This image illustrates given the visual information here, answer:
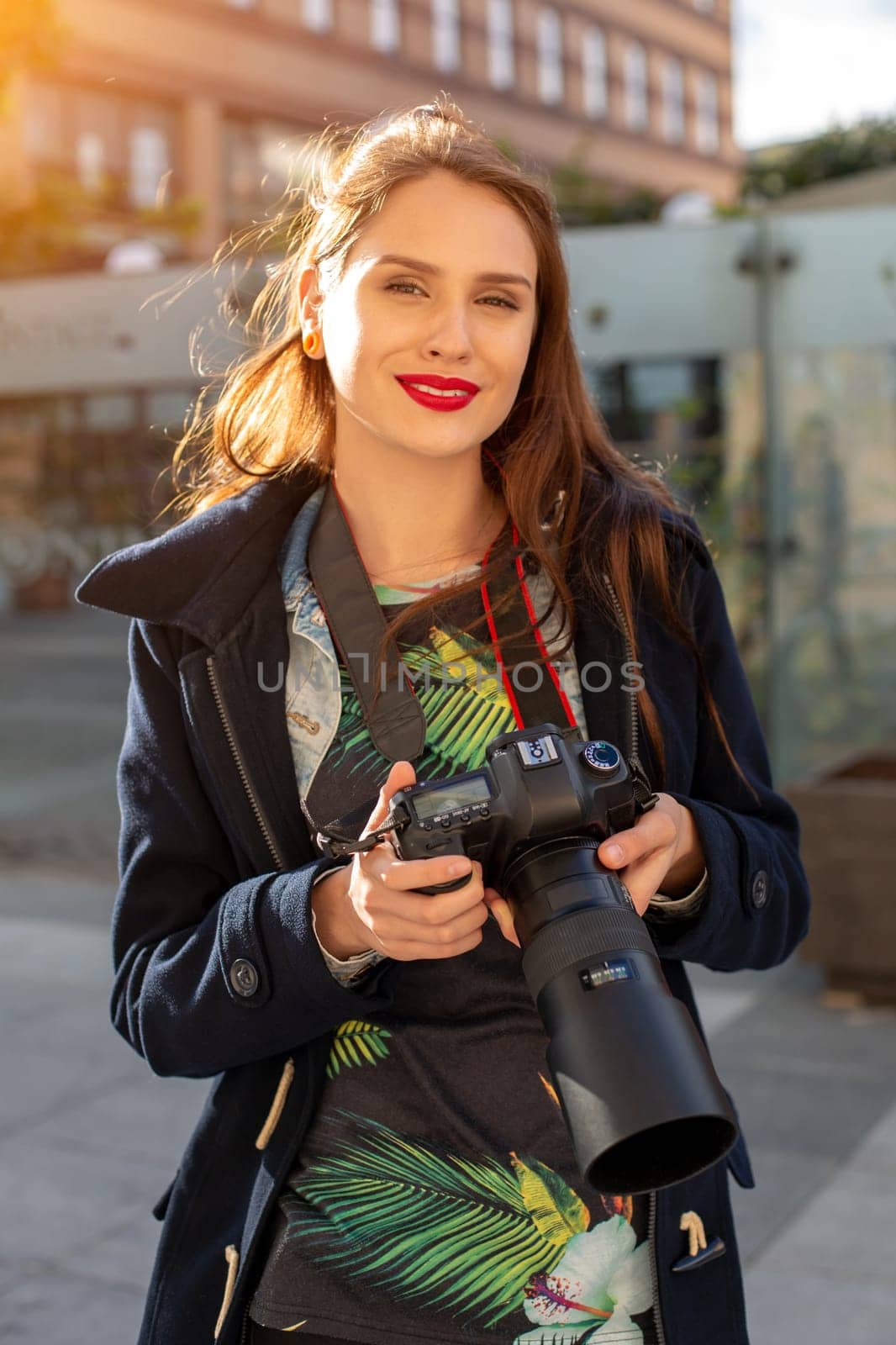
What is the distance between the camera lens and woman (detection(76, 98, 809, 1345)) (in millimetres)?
1498

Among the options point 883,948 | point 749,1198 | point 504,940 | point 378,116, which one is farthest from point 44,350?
point 504,940

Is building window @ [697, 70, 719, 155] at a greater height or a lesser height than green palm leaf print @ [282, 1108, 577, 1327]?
greater

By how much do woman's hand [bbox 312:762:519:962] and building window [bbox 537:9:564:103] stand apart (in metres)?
36.3

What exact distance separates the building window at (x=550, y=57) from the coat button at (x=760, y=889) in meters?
36.0

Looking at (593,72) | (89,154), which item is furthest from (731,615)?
(593,72)

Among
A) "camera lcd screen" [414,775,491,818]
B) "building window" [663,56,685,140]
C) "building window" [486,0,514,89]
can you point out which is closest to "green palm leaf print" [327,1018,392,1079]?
"camera lcd screen" [414,775,491,818]

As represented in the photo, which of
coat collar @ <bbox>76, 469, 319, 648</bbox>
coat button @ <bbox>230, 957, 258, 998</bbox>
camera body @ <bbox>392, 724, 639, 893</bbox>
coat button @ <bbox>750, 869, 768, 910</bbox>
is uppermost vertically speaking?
coat collar @ <bbox>76, 469, 319, 648</bbox>

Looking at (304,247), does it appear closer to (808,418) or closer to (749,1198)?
(749,1198)

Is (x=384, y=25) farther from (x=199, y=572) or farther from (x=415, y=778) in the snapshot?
(x=415, y=778)

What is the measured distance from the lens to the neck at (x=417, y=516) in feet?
5.57

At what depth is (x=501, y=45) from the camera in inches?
1335

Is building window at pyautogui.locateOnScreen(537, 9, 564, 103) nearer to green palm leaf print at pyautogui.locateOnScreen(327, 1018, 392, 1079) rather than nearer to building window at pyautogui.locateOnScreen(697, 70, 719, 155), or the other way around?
building window at pyautogui.locateOnScreen(697, 70, 719, 155)

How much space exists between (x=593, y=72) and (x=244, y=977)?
39484mm

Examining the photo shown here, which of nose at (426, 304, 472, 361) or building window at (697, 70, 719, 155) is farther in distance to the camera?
building window at (697, 70, 719, 155)
